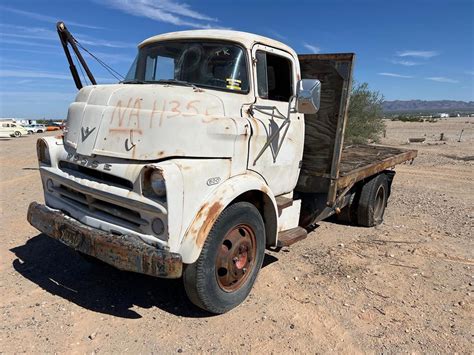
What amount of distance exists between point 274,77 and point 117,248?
2559mm

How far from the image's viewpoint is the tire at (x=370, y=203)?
6.49m

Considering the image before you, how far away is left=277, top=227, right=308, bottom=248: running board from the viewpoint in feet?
14.1

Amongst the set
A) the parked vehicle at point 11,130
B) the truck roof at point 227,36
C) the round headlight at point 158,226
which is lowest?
the parked vehicle at point 11,130

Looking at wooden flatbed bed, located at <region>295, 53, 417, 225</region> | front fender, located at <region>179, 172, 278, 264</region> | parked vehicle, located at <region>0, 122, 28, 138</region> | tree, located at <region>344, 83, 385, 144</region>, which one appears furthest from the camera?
parked vehicle, located at <region>0, 122, 28, 138</region>

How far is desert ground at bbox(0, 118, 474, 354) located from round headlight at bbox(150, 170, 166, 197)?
125 centimetres

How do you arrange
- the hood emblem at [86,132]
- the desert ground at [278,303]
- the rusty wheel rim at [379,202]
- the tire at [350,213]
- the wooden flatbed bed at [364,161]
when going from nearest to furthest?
the desert ground at [278,303] < the hood emblem at [86,132] < the wooden flatbed bed at [364,161] < the tire at [350,213] < the rusty wheel rim at [379,202]

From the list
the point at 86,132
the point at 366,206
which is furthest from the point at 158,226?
the point at 366,206

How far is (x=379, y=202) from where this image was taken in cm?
702

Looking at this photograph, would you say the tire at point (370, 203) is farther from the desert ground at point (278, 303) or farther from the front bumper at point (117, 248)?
the front bumper at point (117, 248)

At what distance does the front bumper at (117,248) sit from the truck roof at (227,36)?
86.4 inches

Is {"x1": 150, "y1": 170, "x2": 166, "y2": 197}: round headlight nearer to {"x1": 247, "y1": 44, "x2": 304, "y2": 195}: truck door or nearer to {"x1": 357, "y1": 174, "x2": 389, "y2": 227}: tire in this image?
{"x1": 247, "y1": 44, "x2": 304, "y2": 195}: truck door

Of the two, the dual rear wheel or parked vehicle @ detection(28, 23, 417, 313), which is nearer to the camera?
parked vehicle @ detection(28, 23, 417, 313)

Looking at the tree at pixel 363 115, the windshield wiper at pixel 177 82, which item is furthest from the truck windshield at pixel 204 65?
the tree at pixel 363 115

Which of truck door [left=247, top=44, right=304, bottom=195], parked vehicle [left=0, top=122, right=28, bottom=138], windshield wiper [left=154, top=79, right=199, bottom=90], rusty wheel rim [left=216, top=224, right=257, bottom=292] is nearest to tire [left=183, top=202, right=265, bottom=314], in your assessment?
rusty wheel rim [left=216, top=224, right=257, bottom=292]
